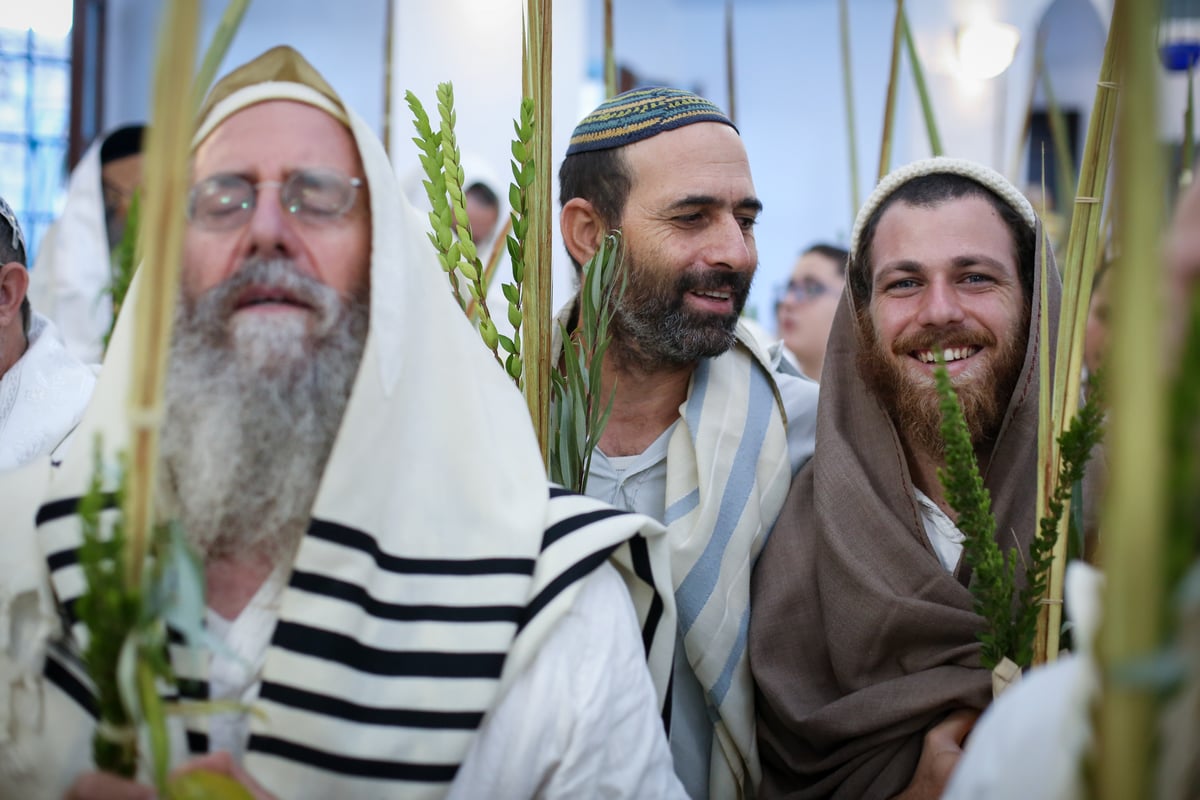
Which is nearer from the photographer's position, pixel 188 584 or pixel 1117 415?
pixel 1117 415

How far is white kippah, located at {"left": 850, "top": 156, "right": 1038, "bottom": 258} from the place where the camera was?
2184 mm

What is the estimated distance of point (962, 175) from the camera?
220 cm

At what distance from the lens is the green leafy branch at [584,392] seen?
71.0 inches

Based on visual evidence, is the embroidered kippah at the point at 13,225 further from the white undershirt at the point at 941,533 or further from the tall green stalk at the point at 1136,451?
the tall green stalk at the point at 1136,451

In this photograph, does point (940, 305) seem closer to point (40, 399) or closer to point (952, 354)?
point (952, 354)

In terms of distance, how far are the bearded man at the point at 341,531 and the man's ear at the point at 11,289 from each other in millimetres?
927

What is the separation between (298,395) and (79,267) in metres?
3.14

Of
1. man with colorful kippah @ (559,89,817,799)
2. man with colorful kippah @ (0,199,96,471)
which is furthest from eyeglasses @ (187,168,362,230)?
man with colorful kippah @ (0,199,96,471)

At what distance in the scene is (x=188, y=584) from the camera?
1.00 m

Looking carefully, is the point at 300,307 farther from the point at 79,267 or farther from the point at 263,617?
the point at 79,267

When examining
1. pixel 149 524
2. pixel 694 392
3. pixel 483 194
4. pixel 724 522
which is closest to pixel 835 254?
pixel 483 194

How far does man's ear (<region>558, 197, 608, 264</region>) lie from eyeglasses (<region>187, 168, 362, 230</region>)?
1.05m

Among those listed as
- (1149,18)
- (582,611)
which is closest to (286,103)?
(582,611)

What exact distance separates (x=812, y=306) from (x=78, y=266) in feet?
9.85
